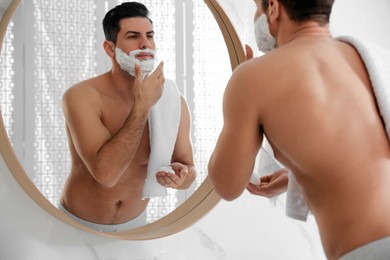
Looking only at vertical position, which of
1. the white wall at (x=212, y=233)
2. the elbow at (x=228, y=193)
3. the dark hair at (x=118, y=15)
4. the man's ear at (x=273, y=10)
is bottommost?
the white wall at (x=212, y=233)

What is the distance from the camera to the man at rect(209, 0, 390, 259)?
33.0 inches

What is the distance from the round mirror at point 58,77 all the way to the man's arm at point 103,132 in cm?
3

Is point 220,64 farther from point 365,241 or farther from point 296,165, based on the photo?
point 365,241

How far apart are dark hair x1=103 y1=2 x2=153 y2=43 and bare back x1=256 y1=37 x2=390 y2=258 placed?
0.46 meters

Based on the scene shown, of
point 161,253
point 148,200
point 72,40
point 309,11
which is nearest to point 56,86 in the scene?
point 72,40

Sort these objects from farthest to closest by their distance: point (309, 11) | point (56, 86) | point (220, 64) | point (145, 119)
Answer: point (220, 64)
point (145, 119)
point (56, 86)
point (309, 11)

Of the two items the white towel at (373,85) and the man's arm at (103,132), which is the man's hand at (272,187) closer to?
the white towel at (373,85)

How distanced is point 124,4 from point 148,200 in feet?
1.43

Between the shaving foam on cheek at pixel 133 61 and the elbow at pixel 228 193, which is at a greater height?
the shaving foam on cheek at pixel 133 61

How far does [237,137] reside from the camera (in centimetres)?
90

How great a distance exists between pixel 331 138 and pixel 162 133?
0.53 m

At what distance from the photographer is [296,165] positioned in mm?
899

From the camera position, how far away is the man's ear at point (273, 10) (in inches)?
38.4

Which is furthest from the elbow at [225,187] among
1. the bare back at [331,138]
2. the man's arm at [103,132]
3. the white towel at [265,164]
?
the white towel at [265,164]
